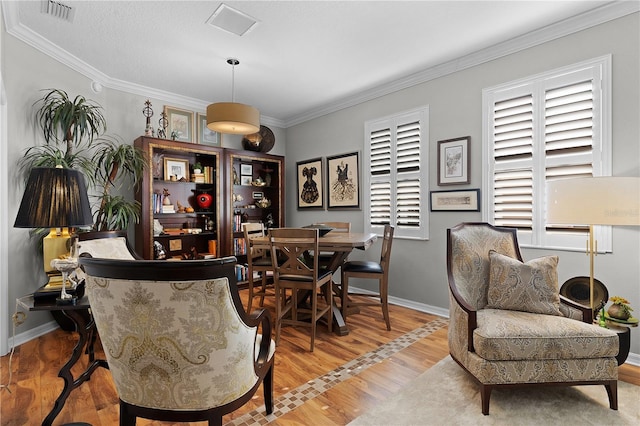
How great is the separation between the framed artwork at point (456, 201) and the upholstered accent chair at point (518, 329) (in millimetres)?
996

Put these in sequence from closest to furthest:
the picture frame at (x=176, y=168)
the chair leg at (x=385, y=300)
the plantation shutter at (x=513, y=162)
Result: the plantation shutter at (x=513, y=162) → the chair leg at (x=385, y=300) → the picture frame at (x=176, y=168)

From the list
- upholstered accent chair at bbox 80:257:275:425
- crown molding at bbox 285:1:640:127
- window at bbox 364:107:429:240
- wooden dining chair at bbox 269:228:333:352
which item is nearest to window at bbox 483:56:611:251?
crown molding at bbox 285:1:640:127

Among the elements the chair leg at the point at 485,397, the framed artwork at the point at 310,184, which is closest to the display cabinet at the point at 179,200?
the framed artwork at the point at 310,184

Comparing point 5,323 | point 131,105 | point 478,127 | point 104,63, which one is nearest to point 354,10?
point 478,127

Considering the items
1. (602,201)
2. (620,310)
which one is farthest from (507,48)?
(620,310)

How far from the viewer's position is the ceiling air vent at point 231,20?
2.53 metres

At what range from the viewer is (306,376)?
2240mm

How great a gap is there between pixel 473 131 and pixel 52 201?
11.4ft

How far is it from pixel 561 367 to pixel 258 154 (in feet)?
13.9

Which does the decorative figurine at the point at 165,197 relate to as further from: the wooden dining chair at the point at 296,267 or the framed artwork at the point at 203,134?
the wooden dining chair at the point at 296,267

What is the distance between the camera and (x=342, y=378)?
221cm

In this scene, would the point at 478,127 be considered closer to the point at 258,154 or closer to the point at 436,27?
the point at 436,27

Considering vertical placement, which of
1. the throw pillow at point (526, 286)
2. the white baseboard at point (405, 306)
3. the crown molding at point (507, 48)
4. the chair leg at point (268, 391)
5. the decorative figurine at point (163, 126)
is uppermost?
the crown molding at point (507, 48)

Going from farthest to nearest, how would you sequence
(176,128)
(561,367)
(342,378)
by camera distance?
(176,128)
(342,378)
(561,367)
